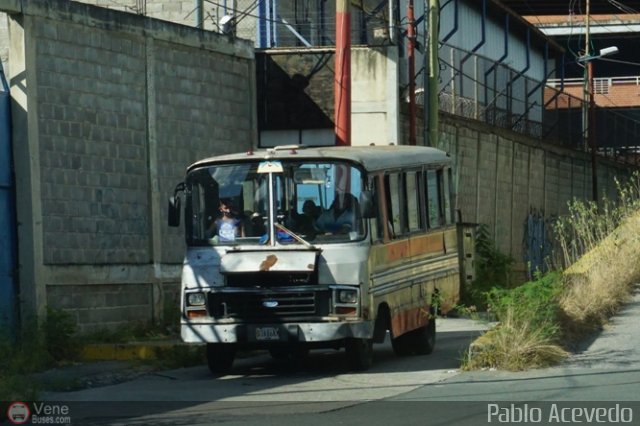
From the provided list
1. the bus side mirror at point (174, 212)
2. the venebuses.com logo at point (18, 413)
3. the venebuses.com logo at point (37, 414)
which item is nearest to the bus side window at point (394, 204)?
the bus side mirror at point (174, 212)

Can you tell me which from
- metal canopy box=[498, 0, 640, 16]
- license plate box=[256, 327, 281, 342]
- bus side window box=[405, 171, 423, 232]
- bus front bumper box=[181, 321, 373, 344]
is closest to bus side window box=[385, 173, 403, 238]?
bus side window box=[405, 171, 423, 232]

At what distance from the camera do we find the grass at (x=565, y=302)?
1423 centimetres

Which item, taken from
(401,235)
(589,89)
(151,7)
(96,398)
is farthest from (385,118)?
(589,89)

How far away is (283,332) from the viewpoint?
14320mm

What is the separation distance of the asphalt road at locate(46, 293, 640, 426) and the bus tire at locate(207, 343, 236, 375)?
16cm

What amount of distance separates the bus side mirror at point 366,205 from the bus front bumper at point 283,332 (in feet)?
4.02

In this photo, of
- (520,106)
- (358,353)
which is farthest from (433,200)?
(520,106)

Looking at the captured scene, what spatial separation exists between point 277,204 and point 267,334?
1566mm

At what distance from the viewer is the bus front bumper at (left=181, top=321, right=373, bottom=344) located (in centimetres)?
1424

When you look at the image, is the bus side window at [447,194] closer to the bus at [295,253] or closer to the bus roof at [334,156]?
the bus roof at [334,156]

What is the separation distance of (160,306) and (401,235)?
5708mm

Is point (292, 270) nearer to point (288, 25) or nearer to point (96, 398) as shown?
point (96, 398)

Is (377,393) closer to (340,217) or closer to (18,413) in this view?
(340,217)

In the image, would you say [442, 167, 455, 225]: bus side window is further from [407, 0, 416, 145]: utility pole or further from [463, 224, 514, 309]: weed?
[463, 224, 514, 309]: weed
